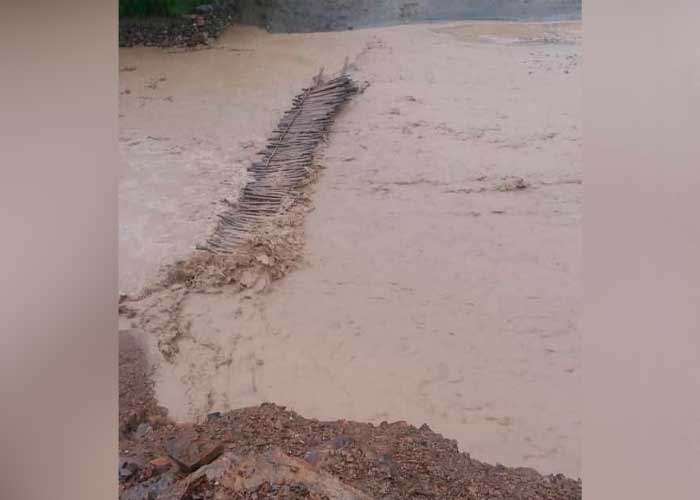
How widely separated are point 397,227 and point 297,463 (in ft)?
2.07

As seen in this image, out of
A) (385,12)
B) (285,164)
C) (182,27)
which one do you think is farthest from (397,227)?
(182,27)

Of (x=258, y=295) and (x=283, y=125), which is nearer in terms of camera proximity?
(x=258, y=295)

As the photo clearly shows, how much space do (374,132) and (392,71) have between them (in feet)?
0.57

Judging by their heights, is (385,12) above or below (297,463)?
above

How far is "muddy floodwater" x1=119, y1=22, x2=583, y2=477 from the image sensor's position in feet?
4.40

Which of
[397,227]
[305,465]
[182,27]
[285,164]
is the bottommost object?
[305,465]

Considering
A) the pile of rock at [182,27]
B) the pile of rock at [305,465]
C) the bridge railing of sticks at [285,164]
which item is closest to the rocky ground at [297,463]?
the pile of rock at [305,465]

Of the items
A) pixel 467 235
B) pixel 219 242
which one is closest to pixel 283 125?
pixel 219 242

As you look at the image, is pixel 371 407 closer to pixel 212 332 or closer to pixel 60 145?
pixel 212 332

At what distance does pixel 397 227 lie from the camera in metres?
1.43

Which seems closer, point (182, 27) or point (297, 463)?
point (297, 463)

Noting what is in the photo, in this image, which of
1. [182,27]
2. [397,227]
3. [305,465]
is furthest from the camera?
[182,27]

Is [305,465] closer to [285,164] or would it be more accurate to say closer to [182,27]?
[285,164]

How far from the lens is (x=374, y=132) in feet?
4.85
